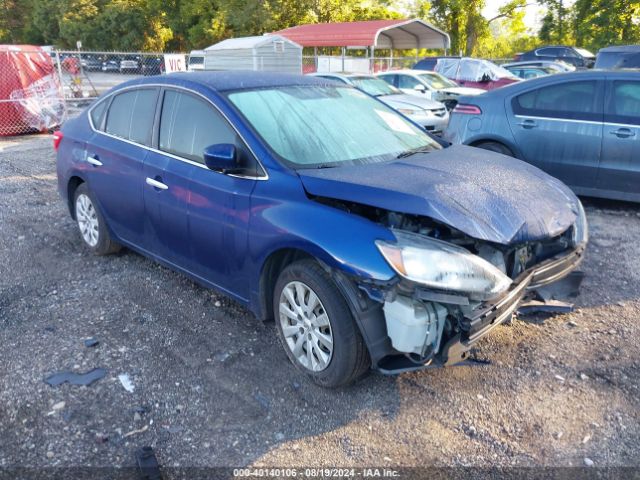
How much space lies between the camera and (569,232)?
134 inches

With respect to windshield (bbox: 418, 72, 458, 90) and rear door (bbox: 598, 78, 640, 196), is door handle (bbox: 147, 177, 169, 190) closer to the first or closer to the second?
rear door (bbox: 598, 78, 640, 196)

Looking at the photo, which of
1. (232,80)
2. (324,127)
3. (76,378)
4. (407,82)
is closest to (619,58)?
(407,82)

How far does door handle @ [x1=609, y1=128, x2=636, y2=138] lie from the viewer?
5.93m

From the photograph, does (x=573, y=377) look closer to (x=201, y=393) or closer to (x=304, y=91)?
(x=201, y=393)

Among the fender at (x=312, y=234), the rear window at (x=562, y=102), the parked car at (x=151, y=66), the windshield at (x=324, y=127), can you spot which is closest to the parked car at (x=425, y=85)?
the rear window at (x=562, y=102)

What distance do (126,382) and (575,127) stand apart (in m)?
5.55

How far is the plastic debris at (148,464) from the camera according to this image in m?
2.52

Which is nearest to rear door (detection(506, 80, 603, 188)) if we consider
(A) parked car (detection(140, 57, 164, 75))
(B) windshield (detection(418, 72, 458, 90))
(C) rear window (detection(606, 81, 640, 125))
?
(C) rear window (detection(606, 81, 640, 125))

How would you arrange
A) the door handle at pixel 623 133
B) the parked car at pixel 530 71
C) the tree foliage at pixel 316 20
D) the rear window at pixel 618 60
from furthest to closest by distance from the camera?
the tree foliage at pixel 316 20 → the parked car at pixel 530 71 → the rear window at pixel 618 60 → the door handle at pixel 623 133

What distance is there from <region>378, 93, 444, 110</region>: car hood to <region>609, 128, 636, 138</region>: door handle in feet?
17.7

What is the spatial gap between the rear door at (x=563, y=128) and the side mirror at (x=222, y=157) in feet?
14.6

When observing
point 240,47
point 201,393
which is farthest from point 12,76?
point 201,393

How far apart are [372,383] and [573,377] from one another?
1224 millimetres

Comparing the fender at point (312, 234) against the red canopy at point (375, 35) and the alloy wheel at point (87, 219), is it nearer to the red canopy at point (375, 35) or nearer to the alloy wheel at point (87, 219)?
the alloy wheel at point (87, 219)
